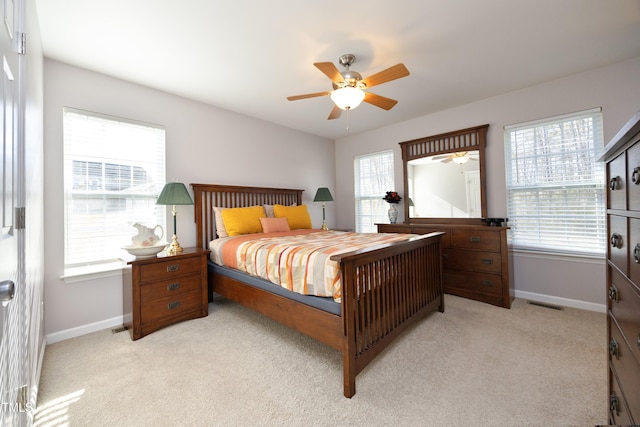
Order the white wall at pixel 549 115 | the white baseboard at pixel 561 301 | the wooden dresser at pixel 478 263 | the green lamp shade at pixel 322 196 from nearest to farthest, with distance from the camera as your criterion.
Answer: the white wall at pixel 549 115 < the white baseboard at pixel 561 301 < the wooden dresser at pixel 478 263 < the green lamp shade at pixel 322 196

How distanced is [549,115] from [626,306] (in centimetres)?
306

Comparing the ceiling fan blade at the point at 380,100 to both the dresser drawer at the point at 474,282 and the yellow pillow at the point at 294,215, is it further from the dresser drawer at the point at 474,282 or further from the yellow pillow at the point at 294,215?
the dresser drawer at the point at 474,282

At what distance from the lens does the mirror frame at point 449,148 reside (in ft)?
11.7

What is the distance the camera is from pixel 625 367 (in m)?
0.96

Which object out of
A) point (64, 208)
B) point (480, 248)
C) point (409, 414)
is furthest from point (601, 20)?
point (64, 208)

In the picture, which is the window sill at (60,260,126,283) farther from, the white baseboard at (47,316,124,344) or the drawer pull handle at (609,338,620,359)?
the drawer pull handle at (609,338,620,359)

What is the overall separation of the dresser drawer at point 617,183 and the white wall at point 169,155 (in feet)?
12.0

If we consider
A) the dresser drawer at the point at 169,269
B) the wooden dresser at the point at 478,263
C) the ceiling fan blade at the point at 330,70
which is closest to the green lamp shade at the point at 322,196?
the wooden dresser at the point at 478,263

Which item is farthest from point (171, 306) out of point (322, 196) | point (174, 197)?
point (322, 196)

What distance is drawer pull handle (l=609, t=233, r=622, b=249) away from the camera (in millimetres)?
973

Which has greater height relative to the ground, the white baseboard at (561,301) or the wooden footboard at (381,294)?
the wooden footboard at (381,294)

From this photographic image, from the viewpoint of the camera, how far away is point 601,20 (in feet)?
6.81

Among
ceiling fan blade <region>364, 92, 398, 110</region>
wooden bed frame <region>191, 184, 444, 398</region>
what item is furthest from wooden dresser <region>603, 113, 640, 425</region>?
ceiling fan blade <region>364, 92, 398, 110</region>

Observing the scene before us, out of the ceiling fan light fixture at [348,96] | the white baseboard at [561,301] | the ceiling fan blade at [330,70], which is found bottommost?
the white baseboard at [561,301]
